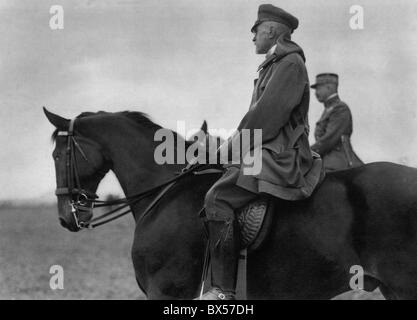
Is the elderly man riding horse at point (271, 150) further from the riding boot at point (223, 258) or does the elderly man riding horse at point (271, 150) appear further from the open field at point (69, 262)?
the open field at point (69, 262)

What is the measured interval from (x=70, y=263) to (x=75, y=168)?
12.7m

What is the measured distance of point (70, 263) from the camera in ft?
61.9

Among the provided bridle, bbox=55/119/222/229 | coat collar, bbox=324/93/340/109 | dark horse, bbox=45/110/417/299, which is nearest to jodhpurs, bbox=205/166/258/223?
dark horse, bbox=45/110/417/299

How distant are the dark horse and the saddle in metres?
0.08

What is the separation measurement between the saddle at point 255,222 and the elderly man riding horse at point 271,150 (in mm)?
69

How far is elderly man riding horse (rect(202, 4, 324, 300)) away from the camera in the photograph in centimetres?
610

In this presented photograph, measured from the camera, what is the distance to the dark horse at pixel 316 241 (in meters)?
5.98

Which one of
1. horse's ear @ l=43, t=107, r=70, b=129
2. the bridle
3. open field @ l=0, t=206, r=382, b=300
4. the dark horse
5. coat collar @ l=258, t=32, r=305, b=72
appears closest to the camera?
the dark horse

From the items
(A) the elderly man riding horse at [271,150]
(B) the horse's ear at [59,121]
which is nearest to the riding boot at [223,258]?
(A) the elderly man riding horse at [271,150]

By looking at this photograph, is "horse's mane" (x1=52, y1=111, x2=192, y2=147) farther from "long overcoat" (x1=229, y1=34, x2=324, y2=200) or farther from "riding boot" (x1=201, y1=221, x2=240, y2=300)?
"riding boot" (x1=201, y1=221, x2=240, y2=300)

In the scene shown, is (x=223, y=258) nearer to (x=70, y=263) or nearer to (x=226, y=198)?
(x=226, y=198)

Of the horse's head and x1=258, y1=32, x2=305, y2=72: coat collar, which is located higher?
x1=258, y1=32, x2=305, y2=72: coat collar

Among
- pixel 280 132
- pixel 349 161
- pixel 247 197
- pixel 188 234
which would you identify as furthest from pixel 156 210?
pixel 349 161

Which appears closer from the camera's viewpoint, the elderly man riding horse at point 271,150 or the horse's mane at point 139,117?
the elderly man riding horse at point 271,150
